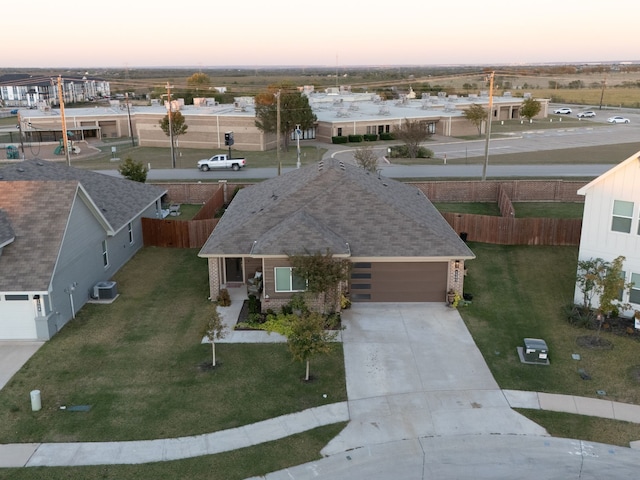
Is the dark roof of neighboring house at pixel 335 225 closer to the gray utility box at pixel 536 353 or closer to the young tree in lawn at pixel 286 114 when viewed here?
the gray utility box at pixel 536 353

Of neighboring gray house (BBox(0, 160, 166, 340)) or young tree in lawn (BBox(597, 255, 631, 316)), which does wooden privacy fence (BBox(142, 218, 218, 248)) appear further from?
young tree in lawn (BBox(597, 255, 631, 316))

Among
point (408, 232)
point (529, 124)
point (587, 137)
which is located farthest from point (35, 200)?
point (529, 124)

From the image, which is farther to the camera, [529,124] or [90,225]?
[529,124]

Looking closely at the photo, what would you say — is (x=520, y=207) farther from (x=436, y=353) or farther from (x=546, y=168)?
(x=436, y=353)

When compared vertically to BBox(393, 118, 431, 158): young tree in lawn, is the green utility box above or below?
below

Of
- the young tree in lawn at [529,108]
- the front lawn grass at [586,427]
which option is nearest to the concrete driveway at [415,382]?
the front lawn grass at [586,427]

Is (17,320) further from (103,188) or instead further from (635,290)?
(635,290)

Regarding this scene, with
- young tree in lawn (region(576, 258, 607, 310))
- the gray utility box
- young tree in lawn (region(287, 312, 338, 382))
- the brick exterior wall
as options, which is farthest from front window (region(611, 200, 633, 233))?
the brick exterior wall
